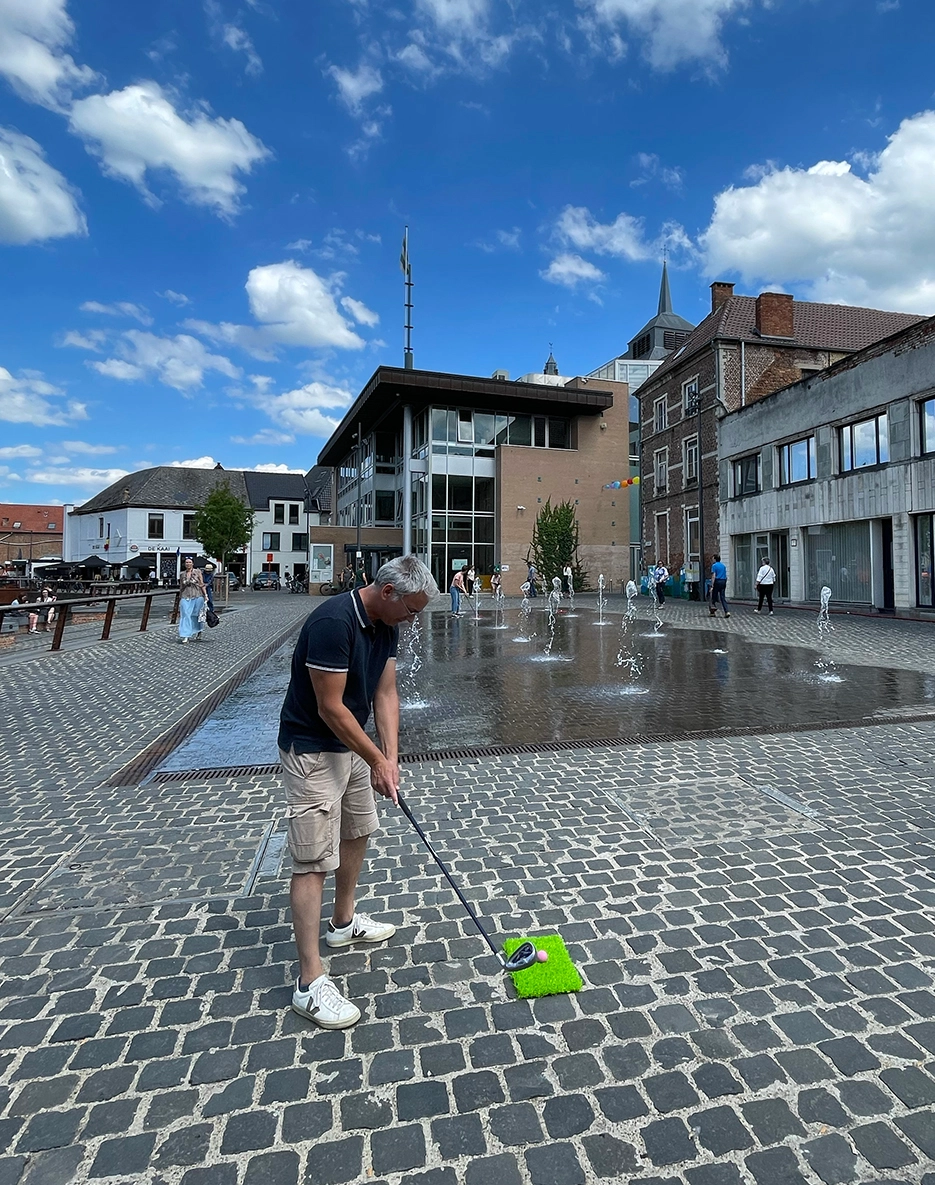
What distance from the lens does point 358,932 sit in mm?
2965

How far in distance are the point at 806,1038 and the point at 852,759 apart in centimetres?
385

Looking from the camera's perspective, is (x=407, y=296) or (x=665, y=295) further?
(x=665, y=295)

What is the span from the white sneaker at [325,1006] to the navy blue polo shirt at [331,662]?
0.89 meters

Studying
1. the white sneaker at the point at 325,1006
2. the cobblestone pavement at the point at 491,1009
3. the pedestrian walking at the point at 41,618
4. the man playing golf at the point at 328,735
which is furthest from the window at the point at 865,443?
the pedestrian walking at the point at 41,618

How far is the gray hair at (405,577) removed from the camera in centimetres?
255

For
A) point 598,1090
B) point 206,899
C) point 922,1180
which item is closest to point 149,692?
point 206,899

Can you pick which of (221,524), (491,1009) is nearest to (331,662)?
(491,1009)

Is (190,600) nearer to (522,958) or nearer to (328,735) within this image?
(328,735)

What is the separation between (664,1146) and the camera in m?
1.94

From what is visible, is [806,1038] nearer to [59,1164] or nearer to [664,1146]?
[664,1146]

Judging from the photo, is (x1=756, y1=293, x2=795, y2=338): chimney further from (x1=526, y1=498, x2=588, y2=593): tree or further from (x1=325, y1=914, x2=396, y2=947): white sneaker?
(x1=325, y1=914, x2=396, y2=947): white sneaker

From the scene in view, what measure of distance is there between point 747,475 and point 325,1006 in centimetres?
2972

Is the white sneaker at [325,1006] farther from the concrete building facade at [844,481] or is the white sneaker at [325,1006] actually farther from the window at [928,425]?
the window at [928,425]

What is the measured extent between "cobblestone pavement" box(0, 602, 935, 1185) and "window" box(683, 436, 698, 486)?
30.2 metres
